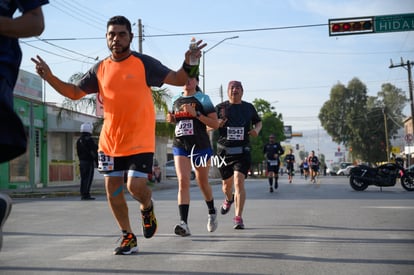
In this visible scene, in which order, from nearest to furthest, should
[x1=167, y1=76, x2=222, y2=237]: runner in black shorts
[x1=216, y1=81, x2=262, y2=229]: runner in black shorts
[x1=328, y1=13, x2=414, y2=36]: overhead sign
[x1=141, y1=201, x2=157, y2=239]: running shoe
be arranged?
[x1=141, y1=201, x2=157, y2=239]: running shoe, [x1=167, y1=76, x2=222, y2=237]: runner in black shorts, [x1=216, y1=81, x2=262, y2=229]: runner in black shorts, [x1=328, y1=13, x2=414, y2=36]: overhead sign

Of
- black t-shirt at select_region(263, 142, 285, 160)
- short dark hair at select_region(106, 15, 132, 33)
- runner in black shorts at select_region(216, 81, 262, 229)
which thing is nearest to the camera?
short dark hair at select_region(106, 15, 132, 33)

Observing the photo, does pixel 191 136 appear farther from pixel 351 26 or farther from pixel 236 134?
pixel 351 26

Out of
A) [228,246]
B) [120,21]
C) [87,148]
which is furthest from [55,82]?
[87,148]

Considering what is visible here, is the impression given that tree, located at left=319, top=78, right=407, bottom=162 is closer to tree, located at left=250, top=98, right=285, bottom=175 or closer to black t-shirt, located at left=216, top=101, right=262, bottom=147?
tree, located at left=250, top=98, right=285, bottom=175

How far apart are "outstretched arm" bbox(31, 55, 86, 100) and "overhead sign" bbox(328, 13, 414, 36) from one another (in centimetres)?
1903

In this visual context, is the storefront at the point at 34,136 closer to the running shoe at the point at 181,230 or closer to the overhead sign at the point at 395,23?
the overhead sign at the point at 395,23

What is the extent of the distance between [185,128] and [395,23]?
1893cm

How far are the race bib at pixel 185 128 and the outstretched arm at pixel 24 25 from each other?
13.5 feet

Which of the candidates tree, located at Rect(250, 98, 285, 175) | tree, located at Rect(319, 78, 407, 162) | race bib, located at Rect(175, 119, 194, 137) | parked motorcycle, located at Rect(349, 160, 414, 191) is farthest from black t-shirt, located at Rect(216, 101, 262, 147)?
tree, located at Rect(319, 78, 407, 162)

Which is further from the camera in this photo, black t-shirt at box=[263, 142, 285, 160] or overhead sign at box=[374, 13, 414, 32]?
overhead sign at box=[374, 13, 414, 32]

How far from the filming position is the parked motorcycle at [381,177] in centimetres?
1945

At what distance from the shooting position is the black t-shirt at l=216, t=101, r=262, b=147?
8.47 meters

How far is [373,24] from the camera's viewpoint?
76.2 feet

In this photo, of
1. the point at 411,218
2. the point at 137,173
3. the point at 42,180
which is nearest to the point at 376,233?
the point at 411,218
